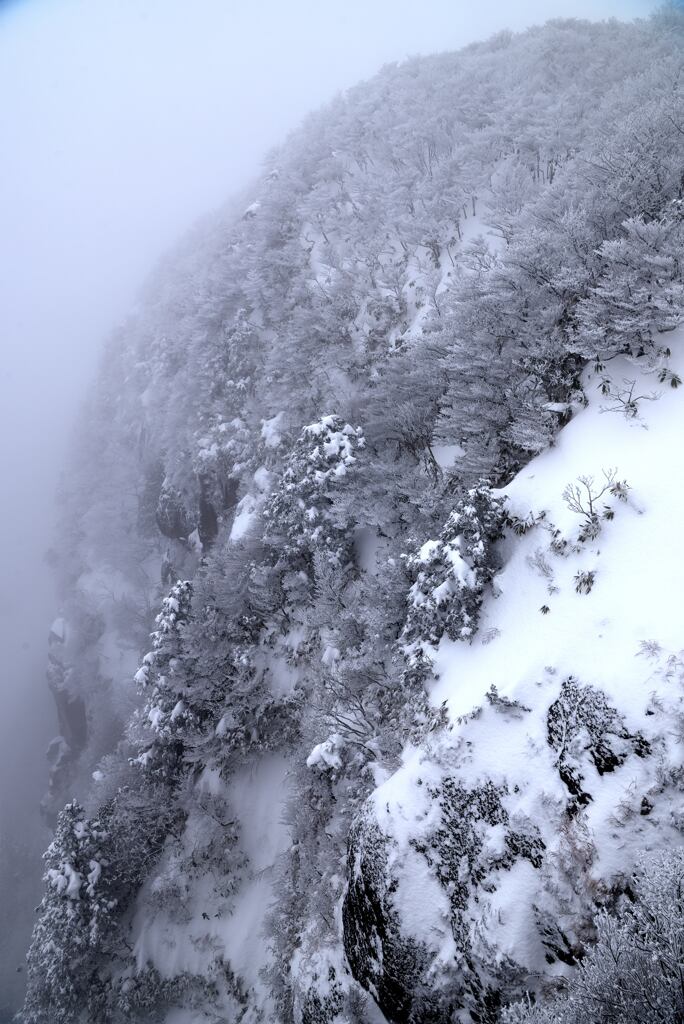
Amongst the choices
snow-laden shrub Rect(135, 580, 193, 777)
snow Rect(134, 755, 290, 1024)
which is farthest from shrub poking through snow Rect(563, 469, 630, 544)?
snow-laden shrub Rect(135, 580, 193, 777)

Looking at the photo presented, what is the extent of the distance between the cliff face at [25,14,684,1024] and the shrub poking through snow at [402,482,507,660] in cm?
8

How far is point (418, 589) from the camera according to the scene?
11.3 m

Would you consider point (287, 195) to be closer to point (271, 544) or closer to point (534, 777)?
point (271, 544)

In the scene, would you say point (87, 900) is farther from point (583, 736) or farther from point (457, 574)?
point (583, 736)


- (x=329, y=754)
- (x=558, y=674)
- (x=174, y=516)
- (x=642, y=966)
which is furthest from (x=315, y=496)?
(x=174, y=516)

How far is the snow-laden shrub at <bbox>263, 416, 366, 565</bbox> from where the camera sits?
54.1ft

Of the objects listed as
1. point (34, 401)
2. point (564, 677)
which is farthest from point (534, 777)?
point (34, 401)

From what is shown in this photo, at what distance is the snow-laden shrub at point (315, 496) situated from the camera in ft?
54.1

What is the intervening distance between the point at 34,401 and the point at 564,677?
314 ft

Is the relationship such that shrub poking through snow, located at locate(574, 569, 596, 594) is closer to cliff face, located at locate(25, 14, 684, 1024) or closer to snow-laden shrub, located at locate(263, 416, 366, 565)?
cliff face, located at locate(25, 14, 684, 1024)

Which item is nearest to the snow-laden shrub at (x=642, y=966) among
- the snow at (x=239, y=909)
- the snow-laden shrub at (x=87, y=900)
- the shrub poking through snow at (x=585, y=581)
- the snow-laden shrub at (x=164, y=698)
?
the shrub poking through snow at (x=585, y=581)

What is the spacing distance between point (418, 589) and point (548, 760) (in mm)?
4548

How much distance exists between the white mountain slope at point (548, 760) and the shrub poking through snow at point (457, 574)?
442 mm

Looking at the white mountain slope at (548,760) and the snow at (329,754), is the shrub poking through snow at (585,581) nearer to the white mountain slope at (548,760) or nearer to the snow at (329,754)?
the white mountain slope at (548,760)
